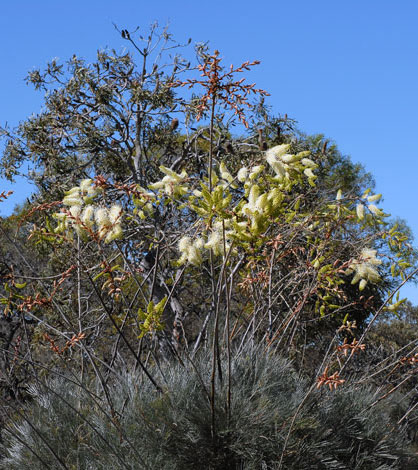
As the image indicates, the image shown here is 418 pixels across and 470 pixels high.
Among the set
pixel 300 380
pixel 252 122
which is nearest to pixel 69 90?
pixel 252 122

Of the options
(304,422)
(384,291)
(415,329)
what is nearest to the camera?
(304,422)

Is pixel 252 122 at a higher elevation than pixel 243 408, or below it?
higher

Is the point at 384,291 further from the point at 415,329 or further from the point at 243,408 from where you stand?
the point at 243,408

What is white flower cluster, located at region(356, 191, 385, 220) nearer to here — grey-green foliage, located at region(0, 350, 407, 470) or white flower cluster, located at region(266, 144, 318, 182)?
white flower cluster, located at region(266, 144, 318, 182)

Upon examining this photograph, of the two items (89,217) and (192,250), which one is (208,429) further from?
(89,217)

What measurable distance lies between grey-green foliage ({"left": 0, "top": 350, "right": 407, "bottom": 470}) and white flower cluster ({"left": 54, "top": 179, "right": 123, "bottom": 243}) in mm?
702

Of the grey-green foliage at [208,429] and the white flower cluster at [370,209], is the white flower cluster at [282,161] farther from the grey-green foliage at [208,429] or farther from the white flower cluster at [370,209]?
the grey-green foliage at [208,429]

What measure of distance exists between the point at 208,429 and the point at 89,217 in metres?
1.10

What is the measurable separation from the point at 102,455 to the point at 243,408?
2.16 feet

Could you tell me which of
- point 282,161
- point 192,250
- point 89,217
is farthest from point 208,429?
point 282,161

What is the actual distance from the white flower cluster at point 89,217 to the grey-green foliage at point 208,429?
0.70 m

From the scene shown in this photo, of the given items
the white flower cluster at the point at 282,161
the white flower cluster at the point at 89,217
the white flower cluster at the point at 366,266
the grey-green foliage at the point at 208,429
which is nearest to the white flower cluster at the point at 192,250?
the white flower cluster at the point at 89,217

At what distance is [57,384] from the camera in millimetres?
3484

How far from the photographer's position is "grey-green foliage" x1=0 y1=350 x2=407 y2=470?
2.69 meters
